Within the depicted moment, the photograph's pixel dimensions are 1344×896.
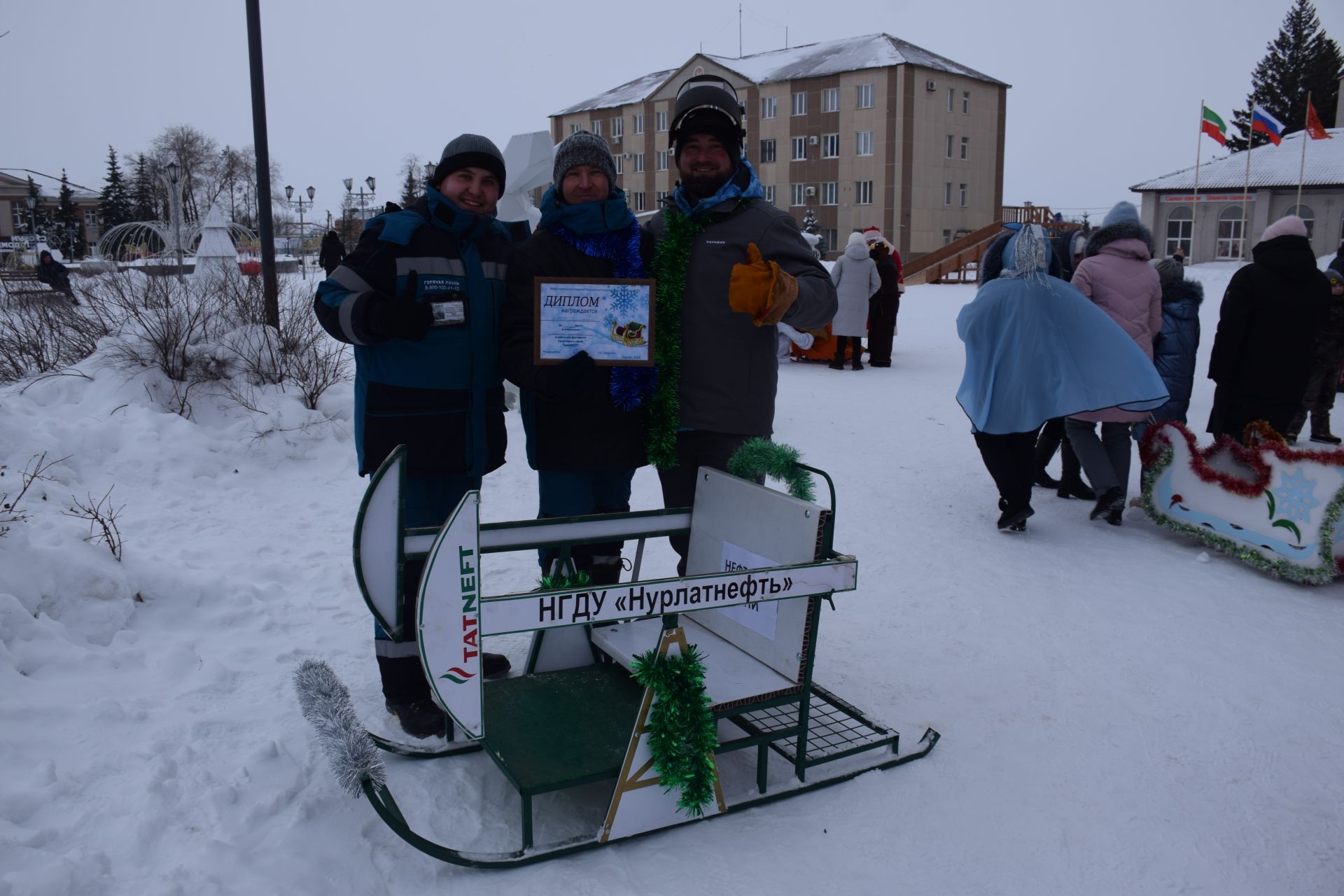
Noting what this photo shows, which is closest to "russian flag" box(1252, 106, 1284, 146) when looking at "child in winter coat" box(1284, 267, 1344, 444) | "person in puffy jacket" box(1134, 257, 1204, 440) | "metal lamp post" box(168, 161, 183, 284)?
"child in winter coat" box(1284, 267, 1344, 444)

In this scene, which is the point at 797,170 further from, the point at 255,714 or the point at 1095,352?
the point at 255,714

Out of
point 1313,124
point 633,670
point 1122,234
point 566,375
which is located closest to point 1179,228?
point 1313,124

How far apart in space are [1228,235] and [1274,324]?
33563 millimetres

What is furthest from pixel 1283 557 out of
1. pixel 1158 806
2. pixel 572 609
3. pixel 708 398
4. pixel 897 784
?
pixel 572 609

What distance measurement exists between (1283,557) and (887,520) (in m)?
Result: 2.16

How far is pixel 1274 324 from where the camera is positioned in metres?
6.17

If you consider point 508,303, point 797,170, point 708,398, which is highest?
point 797,170

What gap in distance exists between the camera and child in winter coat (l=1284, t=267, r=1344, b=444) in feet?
27.4

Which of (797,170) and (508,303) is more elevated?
(797,170)

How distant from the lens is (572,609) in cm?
260

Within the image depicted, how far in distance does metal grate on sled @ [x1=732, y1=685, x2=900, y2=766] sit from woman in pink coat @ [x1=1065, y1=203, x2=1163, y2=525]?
339 centimetres

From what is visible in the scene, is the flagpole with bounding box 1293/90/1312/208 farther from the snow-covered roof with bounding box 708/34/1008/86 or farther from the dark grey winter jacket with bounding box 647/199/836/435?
the dark grey winter jacket with bounding box 647/199/836/435

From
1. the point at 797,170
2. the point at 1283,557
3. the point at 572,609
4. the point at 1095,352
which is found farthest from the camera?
the point at 797,170

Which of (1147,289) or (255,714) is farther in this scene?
(1147,289)
